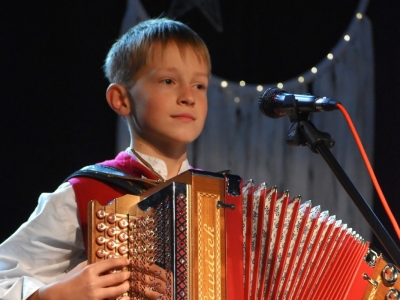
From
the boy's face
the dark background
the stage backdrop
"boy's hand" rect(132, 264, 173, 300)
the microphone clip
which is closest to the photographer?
"boy's hand" rect(132, 264, 173, 300)

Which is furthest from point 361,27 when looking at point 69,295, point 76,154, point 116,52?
point 69,295

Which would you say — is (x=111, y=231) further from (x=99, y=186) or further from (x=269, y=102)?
(x=269, y=102)

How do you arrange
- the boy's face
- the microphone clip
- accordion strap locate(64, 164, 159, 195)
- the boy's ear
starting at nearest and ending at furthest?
the microphone clip < accordion strap locate(64, 164, 159, 195) < the boy's face < the boy's ear

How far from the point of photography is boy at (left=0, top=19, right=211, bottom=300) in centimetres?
173

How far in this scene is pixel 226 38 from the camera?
3100 millimetres

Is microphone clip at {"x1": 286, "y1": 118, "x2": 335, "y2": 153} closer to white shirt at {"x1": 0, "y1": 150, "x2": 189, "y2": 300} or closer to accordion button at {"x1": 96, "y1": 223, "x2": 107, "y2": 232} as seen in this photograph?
accordion button at {"x1": 96, "y1": 223, "x2": 107, "y2": 232}

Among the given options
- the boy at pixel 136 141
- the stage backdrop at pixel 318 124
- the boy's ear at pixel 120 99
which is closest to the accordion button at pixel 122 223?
the boy at pixel 136 141

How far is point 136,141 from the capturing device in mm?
1864

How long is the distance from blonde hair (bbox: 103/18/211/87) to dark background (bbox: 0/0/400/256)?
889 millimetres

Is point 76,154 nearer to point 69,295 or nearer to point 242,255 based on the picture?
point 69,295

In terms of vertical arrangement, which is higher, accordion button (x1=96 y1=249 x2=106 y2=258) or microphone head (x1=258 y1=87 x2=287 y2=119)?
microphone head (x1=258 y1=87 x2=287 y2=119)

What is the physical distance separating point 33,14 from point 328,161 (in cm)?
169

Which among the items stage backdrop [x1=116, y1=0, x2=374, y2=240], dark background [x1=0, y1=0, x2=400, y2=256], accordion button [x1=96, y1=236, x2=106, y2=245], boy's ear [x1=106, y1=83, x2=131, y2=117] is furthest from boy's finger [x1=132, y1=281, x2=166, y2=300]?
stage backdrop [x1=116, y1=0, x2=374, y2=240]

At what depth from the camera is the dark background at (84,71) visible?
2729 millimetres
